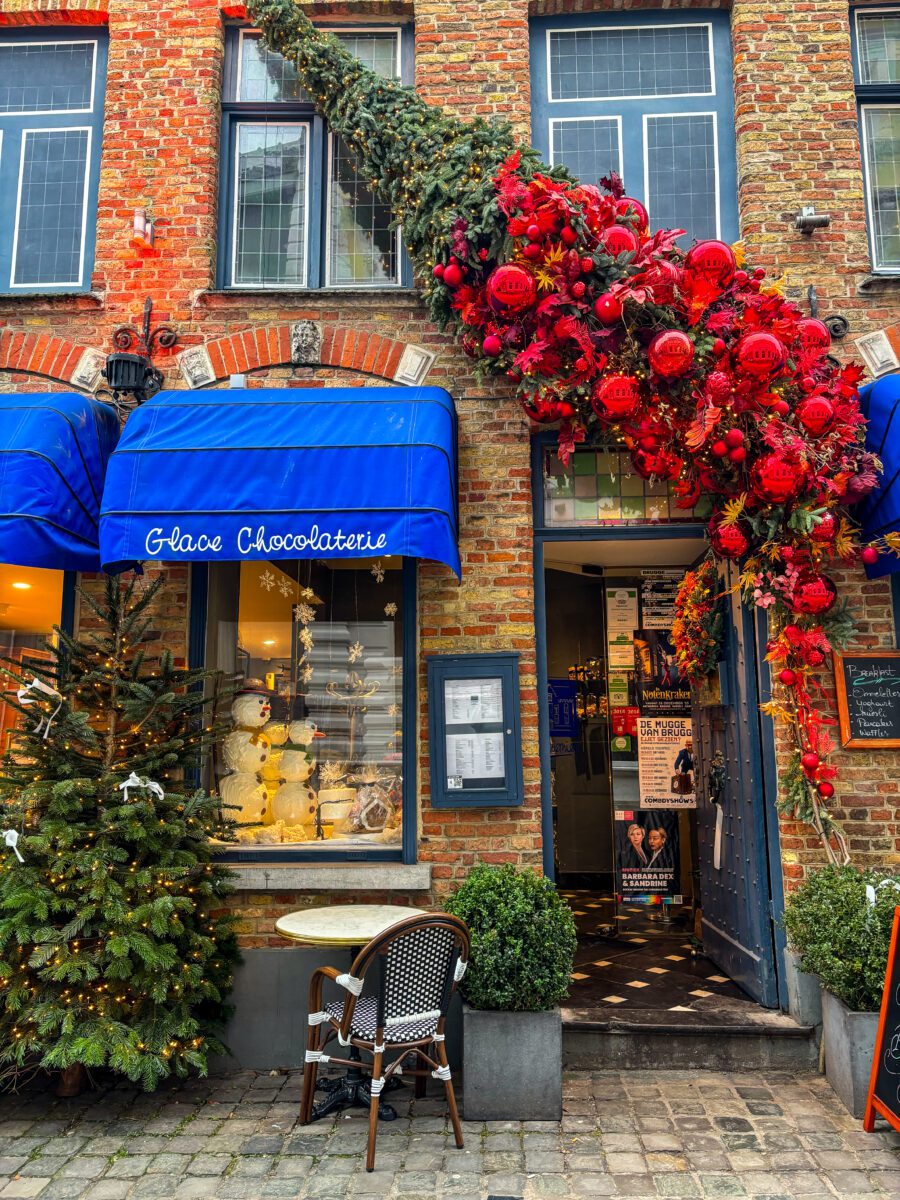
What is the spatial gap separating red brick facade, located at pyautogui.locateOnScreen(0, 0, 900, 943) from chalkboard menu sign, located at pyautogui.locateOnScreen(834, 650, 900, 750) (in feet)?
0.44

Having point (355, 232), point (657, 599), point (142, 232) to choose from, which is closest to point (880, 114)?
point (355, 232)

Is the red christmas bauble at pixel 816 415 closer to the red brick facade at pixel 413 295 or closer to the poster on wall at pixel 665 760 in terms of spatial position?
the red brick facade at pixel 413 295

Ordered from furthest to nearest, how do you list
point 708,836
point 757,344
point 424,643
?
point 708,836 → point 424,643 → point 757,344

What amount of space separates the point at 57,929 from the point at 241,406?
10.0 feet

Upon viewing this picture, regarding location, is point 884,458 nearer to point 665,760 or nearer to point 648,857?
point 665,760

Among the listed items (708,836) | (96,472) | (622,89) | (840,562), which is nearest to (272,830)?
(96,472)

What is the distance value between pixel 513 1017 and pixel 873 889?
6.64 feet

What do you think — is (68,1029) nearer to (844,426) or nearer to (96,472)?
(96,472)

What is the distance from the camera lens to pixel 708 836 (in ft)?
22.3

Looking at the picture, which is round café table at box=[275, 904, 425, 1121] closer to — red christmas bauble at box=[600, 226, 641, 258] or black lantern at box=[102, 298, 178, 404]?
black lantern at box=[102, 298, 178, 404]

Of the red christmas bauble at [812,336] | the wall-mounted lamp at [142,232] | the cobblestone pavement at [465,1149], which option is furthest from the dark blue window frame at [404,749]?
the red christmas bauble at [812,336]

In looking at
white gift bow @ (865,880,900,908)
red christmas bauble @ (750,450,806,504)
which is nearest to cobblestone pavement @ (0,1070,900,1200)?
white gift bow @ (865,880,900,908)

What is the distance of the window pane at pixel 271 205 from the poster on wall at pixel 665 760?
484cm

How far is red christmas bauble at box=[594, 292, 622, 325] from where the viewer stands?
5039 millimetres
